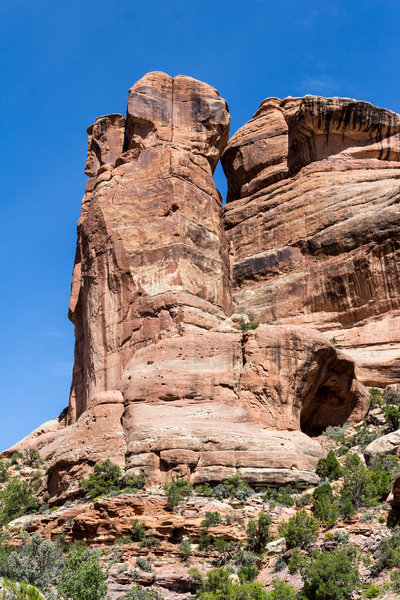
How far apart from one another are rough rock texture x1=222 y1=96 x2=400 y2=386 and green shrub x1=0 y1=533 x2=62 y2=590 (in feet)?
72.0

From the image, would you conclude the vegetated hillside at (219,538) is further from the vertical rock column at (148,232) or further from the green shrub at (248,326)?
the vertical rock column at (148,232)

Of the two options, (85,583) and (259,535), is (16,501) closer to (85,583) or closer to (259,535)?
(259,535)

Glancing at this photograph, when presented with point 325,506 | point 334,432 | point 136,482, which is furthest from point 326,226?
point 325,506

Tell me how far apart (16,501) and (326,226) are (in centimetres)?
2606

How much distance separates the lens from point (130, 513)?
3847 centimetres

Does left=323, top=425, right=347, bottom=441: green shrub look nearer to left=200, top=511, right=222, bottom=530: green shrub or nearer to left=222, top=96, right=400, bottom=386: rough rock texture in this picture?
left=222, top=96, right=400, bottom=386: rough rock texture

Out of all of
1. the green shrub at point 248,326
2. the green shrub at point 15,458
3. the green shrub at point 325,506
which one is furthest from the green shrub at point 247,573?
the green shrub at point 15,458

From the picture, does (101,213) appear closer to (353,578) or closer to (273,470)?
(273,470)

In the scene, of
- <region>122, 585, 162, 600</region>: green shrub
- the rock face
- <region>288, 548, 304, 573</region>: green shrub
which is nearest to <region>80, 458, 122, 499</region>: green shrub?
the rock face

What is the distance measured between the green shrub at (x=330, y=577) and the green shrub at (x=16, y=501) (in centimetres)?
1773

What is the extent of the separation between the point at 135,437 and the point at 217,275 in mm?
14872

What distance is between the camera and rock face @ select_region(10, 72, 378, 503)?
145 ft

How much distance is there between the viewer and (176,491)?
129ft

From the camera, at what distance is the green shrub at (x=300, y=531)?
35406 millimetres
